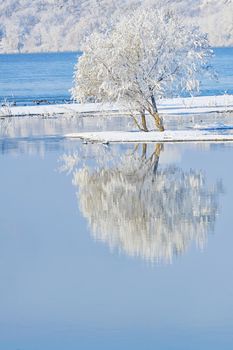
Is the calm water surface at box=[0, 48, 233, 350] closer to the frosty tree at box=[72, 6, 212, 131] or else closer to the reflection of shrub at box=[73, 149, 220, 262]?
the reflection of shrub at box=[73, 149, 220, 262]

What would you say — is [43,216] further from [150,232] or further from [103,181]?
[103,181]

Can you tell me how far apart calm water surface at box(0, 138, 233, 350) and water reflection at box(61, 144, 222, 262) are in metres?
0.04

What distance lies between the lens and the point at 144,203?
28703 mm

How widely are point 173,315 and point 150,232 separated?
707cm

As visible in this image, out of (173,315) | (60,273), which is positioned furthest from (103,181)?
(173,315)

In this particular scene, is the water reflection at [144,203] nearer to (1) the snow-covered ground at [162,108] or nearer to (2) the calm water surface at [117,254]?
(2) the calm water surface at [117,254]

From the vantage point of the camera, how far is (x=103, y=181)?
1299 inches

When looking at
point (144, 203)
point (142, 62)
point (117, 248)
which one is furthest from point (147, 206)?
point (142, 62)

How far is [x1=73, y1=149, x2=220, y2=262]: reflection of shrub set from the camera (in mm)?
23500

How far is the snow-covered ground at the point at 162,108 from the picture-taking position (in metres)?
60.2

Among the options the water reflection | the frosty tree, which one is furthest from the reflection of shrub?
the frosty tree

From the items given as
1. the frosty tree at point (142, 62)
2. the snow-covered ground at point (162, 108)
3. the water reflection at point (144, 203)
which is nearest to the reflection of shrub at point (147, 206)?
the water reflection at point (144, 203)

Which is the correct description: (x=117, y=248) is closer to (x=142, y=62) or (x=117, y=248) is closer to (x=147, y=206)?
(x=147, y=206)

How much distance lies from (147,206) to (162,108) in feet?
111
